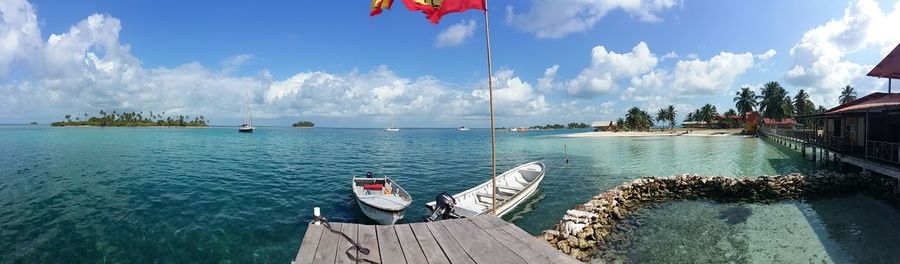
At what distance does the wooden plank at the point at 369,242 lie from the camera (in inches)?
200

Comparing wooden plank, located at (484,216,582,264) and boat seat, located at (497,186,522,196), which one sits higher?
wooden plank, located at (484,216,582,264)

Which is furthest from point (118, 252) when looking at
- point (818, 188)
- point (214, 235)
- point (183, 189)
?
point (818, 188)

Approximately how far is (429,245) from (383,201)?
32.5 feet

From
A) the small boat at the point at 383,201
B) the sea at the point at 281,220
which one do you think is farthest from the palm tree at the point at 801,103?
the small boat at the point at 383,201

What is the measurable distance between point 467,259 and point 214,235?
12.1 meters

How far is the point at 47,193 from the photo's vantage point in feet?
66.4

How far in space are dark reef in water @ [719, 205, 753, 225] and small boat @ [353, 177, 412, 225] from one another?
12.5m

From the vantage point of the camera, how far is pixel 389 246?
547 centimetres

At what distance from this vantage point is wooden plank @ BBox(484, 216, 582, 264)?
4.89 metres

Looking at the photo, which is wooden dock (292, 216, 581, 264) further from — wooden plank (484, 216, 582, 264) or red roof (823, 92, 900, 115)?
red roof (823, 92, 900, 115)

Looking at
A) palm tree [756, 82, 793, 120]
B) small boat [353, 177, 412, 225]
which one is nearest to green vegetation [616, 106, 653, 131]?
palm tree [756, 82, 793, 120]

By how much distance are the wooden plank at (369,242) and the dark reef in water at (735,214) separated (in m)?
14.3

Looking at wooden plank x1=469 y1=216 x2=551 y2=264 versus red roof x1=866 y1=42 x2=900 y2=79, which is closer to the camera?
wooden plank x1=469 y1=216 x2=551 y2=264

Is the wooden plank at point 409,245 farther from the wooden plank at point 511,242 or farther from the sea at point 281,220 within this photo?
the sea at point 281,220
